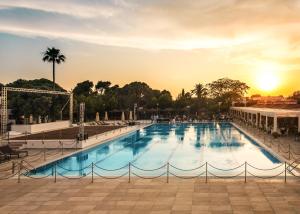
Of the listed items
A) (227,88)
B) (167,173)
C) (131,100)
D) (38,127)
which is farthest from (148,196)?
(227,88)

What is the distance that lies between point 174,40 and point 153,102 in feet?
143

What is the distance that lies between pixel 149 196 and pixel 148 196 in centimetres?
3

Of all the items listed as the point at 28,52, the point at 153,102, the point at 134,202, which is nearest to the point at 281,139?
the point at 134,202

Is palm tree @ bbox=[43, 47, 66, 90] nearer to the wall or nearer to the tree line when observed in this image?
the tree line

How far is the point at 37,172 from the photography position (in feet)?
57.7

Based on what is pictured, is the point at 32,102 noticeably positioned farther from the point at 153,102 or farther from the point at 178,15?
the point at 153,102

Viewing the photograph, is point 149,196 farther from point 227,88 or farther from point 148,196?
point 227,88

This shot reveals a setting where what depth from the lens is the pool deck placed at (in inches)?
429

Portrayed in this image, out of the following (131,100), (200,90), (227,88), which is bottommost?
(131,100)

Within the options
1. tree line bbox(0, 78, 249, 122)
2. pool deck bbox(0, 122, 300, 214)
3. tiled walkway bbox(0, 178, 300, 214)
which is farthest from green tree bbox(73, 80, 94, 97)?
tiled walkway bbox(0, 178, 300, 214)

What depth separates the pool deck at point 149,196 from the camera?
10.9 m

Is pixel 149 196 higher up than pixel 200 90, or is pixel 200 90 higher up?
pixel 200 90

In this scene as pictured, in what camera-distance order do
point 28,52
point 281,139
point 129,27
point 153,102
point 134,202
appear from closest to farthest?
point 134,202 < point 129,27 < point 281,139 < point 28,52 < point 153,102

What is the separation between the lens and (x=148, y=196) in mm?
12273
